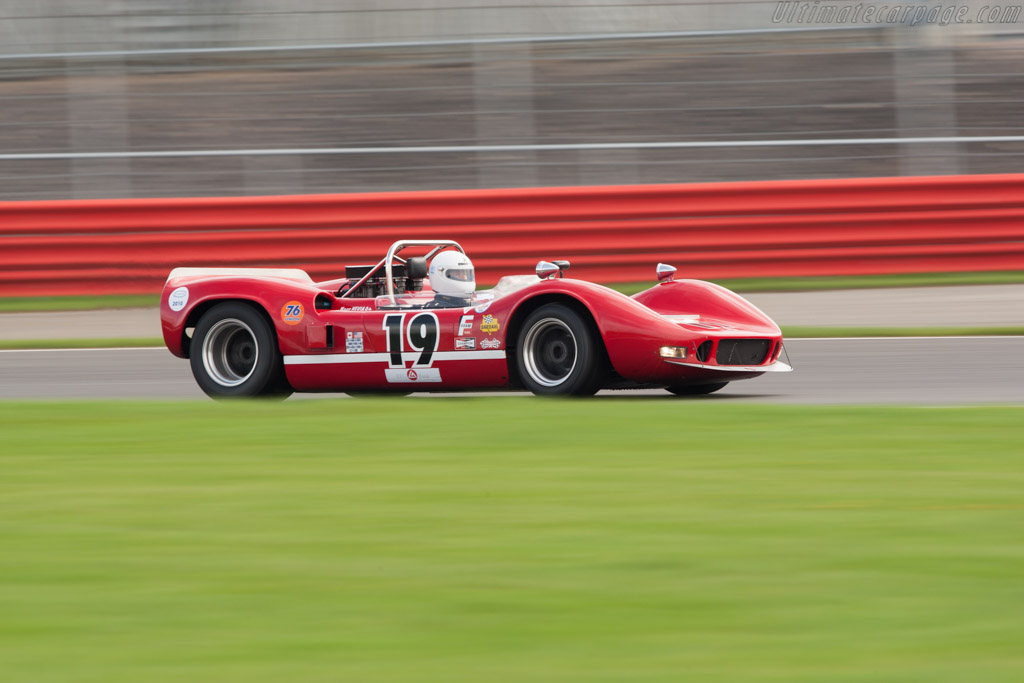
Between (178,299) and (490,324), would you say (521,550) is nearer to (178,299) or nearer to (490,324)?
(490,324)

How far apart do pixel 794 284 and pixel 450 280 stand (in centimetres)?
628

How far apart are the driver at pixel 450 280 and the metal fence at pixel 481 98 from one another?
6009mm

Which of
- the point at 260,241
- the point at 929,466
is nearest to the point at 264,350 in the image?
the point at 929,466

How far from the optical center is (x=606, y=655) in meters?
3.37

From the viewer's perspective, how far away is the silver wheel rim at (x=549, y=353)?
833 centimetres

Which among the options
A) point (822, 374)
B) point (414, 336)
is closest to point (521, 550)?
point (414, 336)

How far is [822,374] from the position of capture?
972cm

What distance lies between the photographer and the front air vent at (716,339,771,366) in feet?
27.5

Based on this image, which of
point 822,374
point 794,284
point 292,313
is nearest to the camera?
point 292,313

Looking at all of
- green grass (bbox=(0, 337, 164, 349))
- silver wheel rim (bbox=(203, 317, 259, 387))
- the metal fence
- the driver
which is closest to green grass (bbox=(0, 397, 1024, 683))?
the driver

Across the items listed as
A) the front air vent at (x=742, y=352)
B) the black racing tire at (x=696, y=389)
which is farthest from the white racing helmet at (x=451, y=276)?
the front air vent at (x=742, y=352)

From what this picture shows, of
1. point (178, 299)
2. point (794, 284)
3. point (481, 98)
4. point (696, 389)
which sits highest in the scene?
point (481, 98)

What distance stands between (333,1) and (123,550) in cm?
1360

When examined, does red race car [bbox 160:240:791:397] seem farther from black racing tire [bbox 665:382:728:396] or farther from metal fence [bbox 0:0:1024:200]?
metal fence [bbox 0:0:1024:200]
